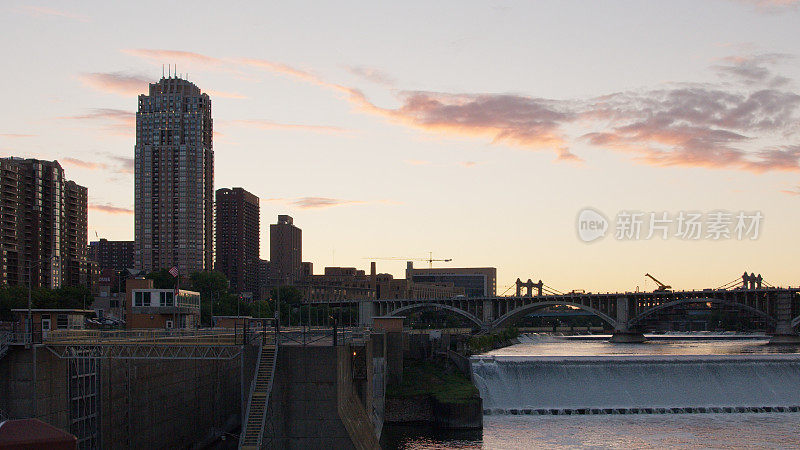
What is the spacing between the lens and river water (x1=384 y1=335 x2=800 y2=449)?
2576 inches

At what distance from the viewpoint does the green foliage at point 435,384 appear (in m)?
74.7

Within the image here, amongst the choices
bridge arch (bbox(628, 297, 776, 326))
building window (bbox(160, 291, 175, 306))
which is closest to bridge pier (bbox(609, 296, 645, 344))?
bridge arch (bbox(628, 297, 776, 326))

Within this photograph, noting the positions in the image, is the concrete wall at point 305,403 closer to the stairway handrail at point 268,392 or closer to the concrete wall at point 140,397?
the stairway handrail at point 268,392

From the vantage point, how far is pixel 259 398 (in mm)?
41344

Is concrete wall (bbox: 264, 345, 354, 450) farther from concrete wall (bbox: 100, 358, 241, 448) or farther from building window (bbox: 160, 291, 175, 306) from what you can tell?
building window (bbox: 160, 291, 175, 306)

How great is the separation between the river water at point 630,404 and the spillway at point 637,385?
0.09 m

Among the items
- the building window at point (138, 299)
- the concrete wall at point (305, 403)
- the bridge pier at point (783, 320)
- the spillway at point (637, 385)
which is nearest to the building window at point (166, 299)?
the building window at point (138, 299)

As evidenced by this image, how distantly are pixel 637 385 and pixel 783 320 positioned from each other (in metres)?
107

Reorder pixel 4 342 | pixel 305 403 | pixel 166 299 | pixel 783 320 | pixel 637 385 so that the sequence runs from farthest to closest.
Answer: pixel 783 320 → pixel 637 385 → pixel 166 299 → pixel 4 342 → pixel 305 403

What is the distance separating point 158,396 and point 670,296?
503 ft

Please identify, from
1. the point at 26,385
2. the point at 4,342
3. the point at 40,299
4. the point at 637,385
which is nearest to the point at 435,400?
the point at 637,385

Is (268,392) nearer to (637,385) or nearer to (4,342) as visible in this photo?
(4,342)

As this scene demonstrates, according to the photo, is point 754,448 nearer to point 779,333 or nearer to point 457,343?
point 457,343

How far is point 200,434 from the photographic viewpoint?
64.8 metres
